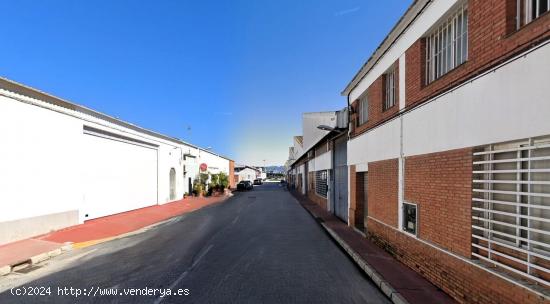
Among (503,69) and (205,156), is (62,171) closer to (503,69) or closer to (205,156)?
(503,69)

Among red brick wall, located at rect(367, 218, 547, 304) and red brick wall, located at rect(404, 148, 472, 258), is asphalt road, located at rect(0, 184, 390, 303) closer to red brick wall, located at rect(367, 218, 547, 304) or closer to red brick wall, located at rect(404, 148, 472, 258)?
red brick wall, located at rect(367, 218, 547, 304)

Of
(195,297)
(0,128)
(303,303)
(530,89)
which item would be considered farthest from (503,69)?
(0,128)

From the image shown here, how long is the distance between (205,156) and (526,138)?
35.9 m

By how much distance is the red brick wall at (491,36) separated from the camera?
3740 mm

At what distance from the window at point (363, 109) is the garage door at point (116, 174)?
485 inches

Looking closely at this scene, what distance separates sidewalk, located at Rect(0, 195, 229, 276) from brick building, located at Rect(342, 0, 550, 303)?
941 centimetres

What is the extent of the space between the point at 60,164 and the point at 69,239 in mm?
3328

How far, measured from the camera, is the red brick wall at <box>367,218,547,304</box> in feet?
13.0

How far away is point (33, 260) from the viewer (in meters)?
7.80

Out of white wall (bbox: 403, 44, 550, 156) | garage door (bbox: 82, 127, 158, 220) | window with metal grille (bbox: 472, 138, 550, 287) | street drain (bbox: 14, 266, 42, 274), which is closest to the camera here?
white wall (bbox: 403, 44, 550, 156)

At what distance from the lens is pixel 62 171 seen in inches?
474

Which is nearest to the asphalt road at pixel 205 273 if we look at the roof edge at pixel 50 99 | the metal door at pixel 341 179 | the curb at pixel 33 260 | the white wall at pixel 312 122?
the curb at pixel 33 260

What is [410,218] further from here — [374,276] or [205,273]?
[205,273]

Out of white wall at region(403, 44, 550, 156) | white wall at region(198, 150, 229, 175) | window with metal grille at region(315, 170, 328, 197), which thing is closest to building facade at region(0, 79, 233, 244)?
window with metal grille at region(315, 170, 328, 197)
